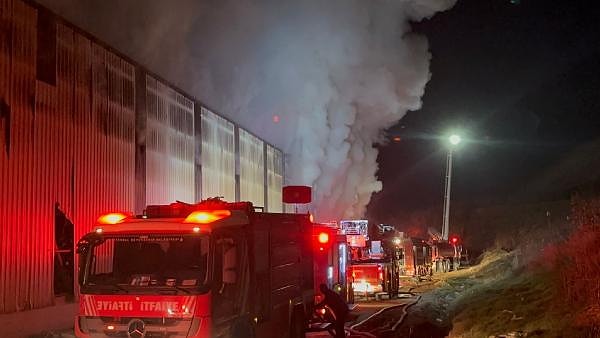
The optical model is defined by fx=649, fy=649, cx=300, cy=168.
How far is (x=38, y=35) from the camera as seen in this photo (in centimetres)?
1245

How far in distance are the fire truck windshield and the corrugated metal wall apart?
166 inches

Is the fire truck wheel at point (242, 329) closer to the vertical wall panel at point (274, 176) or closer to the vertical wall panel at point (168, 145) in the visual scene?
the vertical wall panel at point (168, 145)

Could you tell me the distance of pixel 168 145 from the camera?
62.3 feet

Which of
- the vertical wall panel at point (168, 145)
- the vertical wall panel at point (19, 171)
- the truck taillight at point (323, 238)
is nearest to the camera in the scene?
the vertical wall panel at point (19, 171)

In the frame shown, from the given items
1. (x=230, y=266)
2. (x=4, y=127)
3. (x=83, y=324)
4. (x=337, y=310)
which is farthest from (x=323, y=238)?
(x=83, y=324)

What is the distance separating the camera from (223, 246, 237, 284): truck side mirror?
7.83 metres

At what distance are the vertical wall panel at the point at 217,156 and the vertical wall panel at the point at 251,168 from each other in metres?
1.42

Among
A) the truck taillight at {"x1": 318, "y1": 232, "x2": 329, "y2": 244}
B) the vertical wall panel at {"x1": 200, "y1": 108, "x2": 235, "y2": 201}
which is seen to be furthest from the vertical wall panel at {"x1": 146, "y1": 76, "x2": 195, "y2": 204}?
the truck taillight at {"x1": 318, "y1": 232, "x2": 329, "y2": 244}

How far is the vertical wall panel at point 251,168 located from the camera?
27.0 m

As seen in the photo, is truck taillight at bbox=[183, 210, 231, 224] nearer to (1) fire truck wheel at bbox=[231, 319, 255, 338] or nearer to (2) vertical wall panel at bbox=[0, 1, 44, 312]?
(1) fire truck wheel at bbox=[231, 319, 255, 338]

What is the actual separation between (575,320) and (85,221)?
979 cm

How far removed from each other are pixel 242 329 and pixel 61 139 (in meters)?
6.79

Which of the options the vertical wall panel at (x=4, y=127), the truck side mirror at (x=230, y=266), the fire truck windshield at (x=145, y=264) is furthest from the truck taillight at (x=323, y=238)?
the fire truck windshield at (x=145, y=264)

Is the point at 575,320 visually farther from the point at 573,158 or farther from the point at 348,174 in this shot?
the point at 573,158
